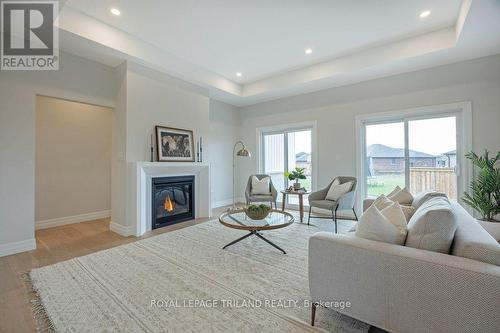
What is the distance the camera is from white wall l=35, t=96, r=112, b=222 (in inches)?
162

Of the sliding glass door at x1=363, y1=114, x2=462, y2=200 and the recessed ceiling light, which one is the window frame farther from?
the recessed ceiling light

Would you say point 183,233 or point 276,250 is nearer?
point 276,250

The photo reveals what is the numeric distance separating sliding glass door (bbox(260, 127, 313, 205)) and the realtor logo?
447cm

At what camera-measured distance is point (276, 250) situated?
2.96m

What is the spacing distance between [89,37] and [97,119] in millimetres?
2177

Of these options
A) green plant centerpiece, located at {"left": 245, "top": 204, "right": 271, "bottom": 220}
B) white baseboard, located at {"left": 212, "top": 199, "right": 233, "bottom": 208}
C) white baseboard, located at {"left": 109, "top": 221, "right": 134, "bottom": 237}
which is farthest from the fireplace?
green plant centerpiece, located at {"left": 245, "top": 204, "right": 271, "bottom": 220}

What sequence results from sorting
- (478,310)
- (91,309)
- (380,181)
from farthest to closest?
(380,181) → (91,309) → (478,310)

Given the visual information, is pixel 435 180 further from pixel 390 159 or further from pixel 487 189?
pixel 487 189

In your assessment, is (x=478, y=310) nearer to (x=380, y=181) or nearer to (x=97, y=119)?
(x=380, y=181)

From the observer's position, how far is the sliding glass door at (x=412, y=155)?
3920 mm

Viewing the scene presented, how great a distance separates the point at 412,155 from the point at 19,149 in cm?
623

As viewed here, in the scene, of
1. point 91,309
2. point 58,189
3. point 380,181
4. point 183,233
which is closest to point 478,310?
point 91,309

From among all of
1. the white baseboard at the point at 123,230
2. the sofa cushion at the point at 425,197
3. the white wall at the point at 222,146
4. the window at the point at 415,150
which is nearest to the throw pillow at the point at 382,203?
the sofa cushion at the point at 425,197

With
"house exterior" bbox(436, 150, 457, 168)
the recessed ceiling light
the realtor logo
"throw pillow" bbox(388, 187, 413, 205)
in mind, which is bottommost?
"throw pillow" bbox(388, 187, 413, 205)
